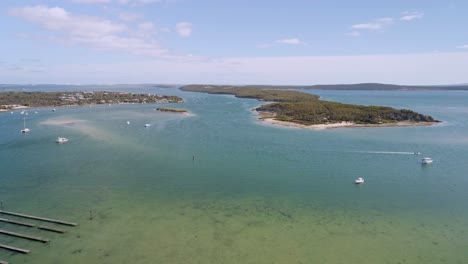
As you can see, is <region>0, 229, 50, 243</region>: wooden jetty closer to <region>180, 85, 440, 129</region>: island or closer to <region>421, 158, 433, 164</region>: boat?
<region>421, 158, 433, 164</region>: boat

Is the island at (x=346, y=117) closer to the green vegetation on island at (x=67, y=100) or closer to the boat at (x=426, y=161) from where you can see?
the boat at (x=426, y=161)

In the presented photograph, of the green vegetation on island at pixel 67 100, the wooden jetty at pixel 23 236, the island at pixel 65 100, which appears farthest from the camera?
the green vegetation on island at pixel 67 100

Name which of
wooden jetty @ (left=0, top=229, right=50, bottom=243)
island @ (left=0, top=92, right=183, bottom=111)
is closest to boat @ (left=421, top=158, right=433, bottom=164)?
wooden jetty @ (left=0, top=229, right=50, bottom=243)

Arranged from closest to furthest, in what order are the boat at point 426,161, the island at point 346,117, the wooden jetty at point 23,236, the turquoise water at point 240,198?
the turquoise water at point 240,198
the wooden jetty at point 23,236
the boat at point 426,161
the island at point 346,117

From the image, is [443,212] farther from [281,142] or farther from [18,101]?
[18,101]

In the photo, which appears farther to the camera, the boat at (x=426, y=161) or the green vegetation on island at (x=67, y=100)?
the green vegetation on island at (x=67, y=100)

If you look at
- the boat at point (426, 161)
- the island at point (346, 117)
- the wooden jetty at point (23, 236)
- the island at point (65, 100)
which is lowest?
the wooden jetty at point (23, 236)

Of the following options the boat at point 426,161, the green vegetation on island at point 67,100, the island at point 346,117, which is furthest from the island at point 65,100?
the boat at point 426,161

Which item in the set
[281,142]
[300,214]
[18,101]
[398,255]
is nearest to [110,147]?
[281,142]
